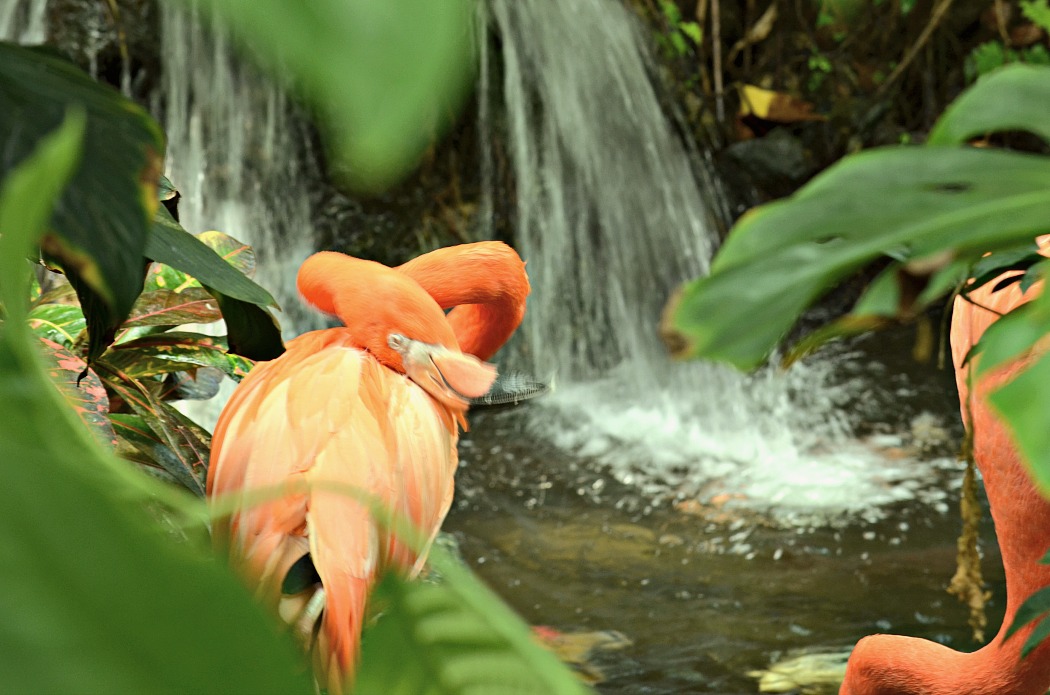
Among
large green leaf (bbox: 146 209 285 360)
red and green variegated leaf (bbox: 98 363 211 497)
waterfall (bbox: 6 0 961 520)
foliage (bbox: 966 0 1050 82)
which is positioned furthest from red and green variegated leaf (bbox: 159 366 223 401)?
foliage (bbox: 966 0 1050 82)

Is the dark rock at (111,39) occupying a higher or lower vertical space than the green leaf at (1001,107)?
lower

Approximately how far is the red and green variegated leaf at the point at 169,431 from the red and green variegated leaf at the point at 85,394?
4.9 inches

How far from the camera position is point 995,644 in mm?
1406

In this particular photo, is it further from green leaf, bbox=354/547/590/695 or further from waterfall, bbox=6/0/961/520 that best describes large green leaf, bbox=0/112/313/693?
waterfall, bbox=6/0/961/520

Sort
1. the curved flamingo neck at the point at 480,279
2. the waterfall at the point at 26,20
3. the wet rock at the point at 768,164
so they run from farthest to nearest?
1. the wet rock at the point at 768,164
2. the waterfall at the point at 26,20
3. the curved flamingo neck at the point at 480,279

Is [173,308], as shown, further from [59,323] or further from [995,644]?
[995,644]

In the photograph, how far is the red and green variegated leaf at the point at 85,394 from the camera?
0.72m

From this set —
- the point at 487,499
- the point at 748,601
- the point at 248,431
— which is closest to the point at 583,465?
the point at 487,499

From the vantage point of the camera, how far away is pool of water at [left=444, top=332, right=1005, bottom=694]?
2.20 m

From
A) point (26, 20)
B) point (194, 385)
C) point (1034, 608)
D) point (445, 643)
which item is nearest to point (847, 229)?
point (445, 643)

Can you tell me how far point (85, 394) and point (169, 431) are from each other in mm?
226

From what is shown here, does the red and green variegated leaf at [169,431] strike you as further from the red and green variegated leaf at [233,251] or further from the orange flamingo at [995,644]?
the orange flamingo at [995,644]

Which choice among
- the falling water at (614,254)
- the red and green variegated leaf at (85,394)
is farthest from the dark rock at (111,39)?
the red and green variegated leaf at (85,394)

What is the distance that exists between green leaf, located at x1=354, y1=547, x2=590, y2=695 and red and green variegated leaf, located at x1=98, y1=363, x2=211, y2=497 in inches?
32.9
